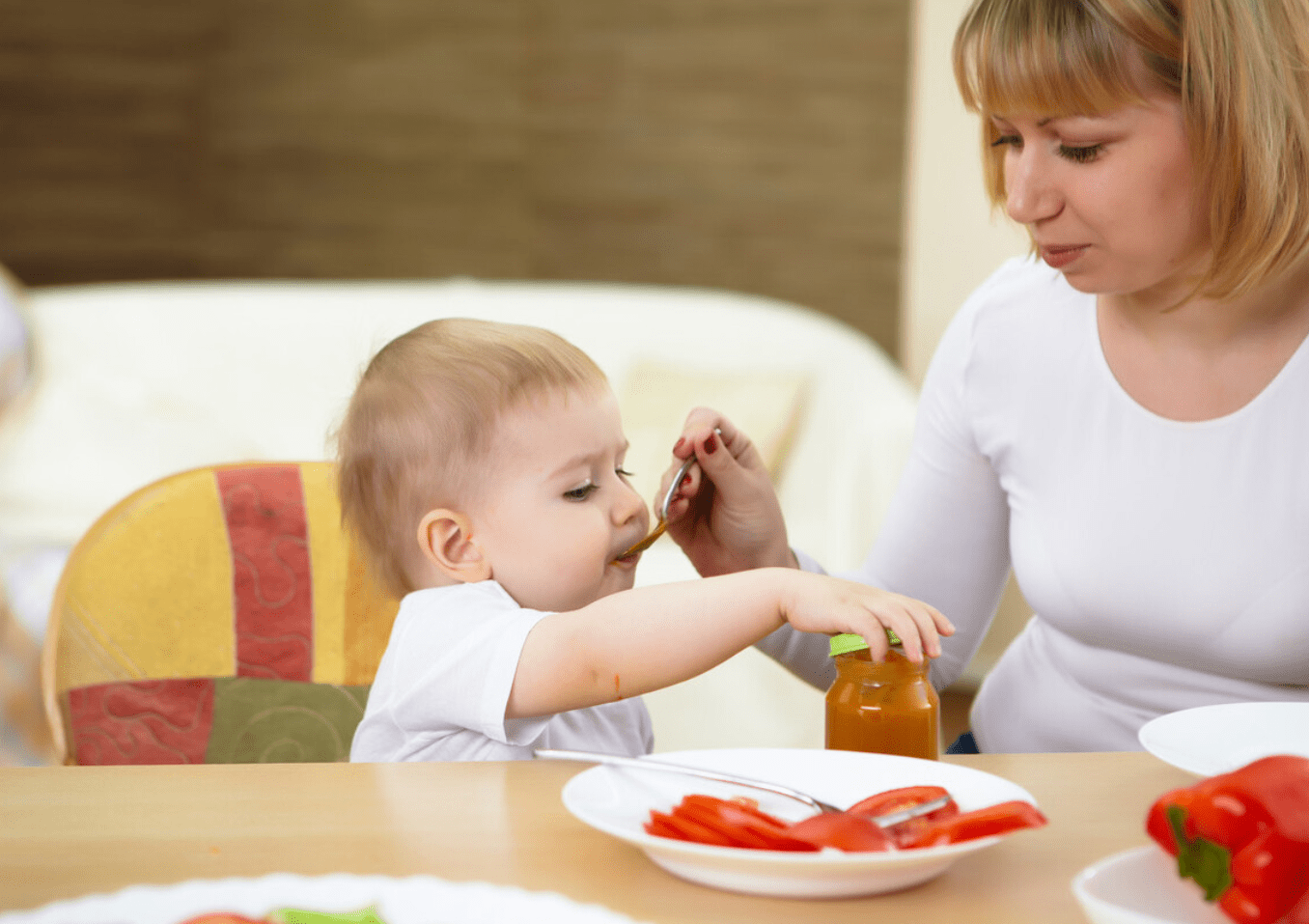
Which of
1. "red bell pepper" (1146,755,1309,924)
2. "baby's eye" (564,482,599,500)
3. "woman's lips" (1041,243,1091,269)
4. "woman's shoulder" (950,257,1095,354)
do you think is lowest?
"red bell pepper" (1146,755,1309,924)

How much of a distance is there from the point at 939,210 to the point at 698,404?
3.47 feet

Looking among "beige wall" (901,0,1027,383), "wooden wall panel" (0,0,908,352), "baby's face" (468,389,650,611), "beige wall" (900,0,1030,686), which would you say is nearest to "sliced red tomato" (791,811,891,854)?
"baby's face" (468,389,650,611)

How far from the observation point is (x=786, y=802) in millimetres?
706

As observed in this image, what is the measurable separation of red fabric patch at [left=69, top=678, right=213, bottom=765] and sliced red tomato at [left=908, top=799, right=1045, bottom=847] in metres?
0.71

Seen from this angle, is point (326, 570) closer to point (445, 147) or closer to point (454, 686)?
point (454, 686)

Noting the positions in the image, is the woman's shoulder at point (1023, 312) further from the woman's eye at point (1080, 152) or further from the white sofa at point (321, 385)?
the white sofa at point (321, 385)

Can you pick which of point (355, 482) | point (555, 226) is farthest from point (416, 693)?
point (555, 226)

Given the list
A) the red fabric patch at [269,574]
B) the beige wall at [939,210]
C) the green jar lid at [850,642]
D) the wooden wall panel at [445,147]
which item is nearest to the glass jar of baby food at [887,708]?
the green jar lid at [850,642]

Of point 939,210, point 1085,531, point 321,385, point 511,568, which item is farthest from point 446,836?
point 939,210

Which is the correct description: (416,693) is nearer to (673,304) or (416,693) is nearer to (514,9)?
(673,304)

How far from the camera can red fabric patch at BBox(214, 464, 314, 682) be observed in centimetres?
116

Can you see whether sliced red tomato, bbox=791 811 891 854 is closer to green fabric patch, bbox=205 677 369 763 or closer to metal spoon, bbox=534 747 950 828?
metal spoon, bbox=534 747 950 828

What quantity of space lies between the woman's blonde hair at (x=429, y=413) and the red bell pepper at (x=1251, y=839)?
58cm

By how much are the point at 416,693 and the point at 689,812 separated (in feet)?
1.02
